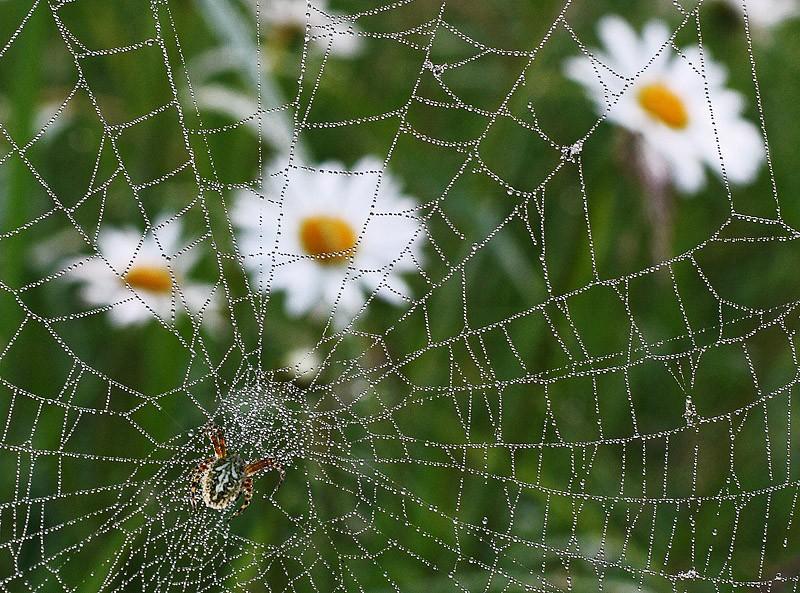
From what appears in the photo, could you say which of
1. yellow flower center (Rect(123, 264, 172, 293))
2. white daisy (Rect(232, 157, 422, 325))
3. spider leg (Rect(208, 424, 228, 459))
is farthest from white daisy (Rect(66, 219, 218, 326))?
spider leg (Rect(208, 424, 228, 459))

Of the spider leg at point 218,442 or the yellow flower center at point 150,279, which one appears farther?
the yellow flower center at point 150,279

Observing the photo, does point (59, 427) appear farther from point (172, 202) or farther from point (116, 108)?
point (116, 108)

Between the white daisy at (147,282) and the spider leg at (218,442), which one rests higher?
the white daisy at (147,282)

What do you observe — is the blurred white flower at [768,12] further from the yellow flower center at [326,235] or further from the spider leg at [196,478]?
the spider leg at [196,478]

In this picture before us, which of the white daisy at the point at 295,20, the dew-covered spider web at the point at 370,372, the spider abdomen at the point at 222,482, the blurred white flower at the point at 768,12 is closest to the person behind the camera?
the spider abdomen at the point at 222,482

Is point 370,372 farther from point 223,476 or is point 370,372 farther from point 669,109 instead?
point 669,109

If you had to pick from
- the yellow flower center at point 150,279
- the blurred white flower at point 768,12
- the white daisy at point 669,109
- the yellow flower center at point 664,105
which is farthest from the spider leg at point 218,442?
the blurred white flower at point 768,12
